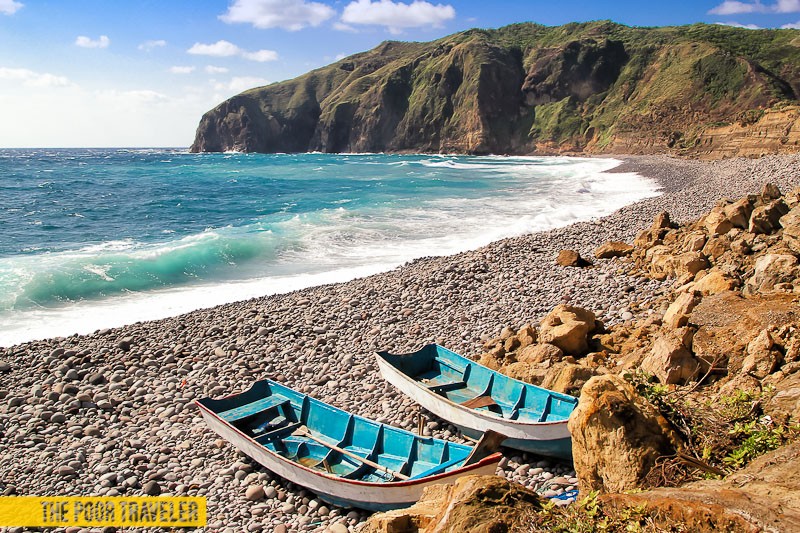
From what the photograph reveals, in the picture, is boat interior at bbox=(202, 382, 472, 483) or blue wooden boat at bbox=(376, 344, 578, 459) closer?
boat interior at bbox=(202, 382, 472, 483)

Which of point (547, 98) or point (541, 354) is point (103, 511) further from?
point (547, 98)

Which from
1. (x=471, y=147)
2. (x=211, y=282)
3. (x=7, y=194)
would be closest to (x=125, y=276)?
(x=211, y=282)

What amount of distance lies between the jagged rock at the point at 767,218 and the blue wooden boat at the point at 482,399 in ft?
30.9

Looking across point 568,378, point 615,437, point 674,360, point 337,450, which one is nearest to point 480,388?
point 568,378

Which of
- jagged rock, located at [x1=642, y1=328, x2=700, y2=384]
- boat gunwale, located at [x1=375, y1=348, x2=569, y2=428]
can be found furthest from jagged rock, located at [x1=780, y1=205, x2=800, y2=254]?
boat gunwale, located at [x1=375, y1=348, x2=569, y2=428]

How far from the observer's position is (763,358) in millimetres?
6949

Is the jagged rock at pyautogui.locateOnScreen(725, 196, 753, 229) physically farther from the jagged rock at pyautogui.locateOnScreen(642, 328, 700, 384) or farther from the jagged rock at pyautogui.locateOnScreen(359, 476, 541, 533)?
the jagged rock at pyautogui.locateOnScreen(359, 476, 541, 533)

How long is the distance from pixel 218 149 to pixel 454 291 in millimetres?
160920

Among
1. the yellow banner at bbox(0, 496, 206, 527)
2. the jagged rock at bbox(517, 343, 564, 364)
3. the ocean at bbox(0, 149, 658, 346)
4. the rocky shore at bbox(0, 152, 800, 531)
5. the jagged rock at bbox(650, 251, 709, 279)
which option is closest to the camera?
the yellow banner at bbox(0, 496, 206, 527)

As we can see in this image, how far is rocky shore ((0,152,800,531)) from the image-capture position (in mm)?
8188

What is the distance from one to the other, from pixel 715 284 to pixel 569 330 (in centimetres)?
342

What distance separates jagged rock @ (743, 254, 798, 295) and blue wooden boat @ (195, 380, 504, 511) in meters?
6.91

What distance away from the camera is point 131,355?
13039mm

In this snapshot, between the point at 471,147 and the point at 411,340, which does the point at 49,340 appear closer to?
the point at 411,340
